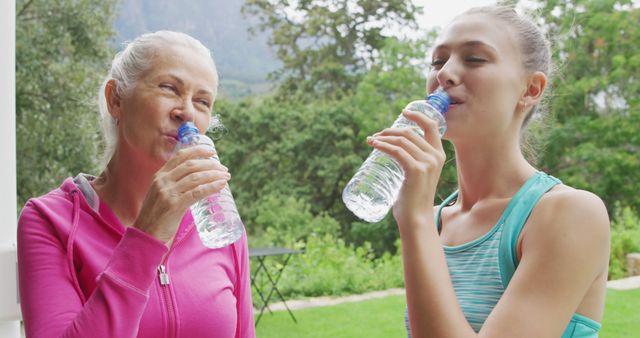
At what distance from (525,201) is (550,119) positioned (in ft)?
1.07

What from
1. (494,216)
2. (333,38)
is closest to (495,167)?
(494,216)

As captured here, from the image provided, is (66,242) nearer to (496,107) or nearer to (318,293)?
(496,107)

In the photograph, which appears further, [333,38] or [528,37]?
[333,38]

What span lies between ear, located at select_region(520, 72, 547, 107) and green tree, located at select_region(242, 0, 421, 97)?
7920mm

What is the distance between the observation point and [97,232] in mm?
1084

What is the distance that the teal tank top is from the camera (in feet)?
2.81

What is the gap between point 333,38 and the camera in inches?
359

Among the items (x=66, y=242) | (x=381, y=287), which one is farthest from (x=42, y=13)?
(x=66, y=242)

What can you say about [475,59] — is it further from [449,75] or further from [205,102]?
[205,102]

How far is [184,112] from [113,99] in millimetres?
157

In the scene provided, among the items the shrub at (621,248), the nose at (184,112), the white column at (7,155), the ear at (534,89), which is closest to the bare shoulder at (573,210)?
the ear at (534,89)

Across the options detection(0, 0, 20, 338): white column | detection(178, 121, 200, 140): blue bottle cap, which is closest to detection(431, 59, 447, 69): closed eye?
detection(178, 121, 200, 140): blue bottle cap

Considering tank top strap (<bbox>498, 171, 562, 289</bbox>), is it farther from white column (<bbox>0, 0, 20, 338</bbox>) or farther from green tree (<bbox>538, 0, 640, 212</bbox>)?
green tree (<bbox>538, 0, 640, 212</bbox>)

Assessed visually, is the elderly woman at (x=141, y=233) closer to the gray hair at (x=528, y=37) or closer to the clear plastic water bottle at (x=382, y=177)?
the clear plastic water bottle at (x=382, y=177)
